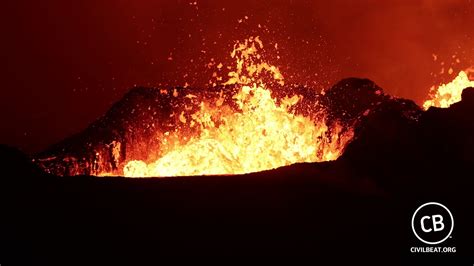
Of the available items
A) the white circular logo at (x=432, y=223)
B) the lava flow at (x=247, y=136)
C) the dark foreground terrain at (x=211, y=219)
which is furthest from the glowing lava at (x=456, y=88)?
the dark foreground terrain at (x=211, y=219)

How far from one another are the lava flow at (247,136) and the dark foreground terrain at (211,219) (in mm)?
2271

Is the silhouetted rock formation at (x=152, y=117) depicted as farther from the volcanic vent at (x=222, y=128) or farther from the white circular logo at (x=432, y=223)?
the white circular logo at (x=432, y=223)

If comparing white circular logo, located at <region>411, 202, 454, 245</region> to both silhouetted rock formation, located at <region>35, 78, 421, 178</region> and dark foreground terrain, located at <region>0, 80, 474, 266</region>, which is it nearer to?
dark foreground terrain, located at <region>0, 80, 474, 266</region>

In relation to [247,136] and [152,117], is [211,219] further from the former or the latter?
[152,117]

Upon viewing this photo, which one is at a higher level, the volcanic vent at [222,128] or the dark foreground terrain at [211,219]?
the volcanic vent at [222,128]

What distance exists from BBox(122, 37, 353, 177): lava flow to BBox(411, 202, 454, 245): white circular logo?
80.0 inches

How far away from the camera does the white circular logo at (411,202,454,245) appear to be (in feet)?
16.9

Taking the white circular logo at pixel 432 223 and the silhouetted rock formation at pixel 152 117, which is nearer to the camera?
the white circular logo at pixel 432 223

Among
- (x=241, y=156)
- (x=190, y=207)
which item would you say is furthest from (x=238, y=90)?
(x=190, y=207)

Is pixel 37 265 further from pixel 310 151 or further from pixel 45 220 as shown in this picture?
pixel 310 151

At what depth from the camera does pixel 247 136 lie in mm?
9141

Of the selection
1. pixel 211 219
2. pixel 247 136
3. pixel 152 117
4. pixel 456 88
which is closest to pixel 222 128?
pixel 247 136

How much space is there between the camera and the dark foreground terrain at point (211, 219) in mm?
4578

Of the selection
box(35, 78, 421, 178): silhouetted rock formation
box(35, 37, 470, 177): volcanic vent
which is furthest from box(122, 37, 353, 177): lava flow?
box(35, 78, 421, 178): silhouetted rock formation
